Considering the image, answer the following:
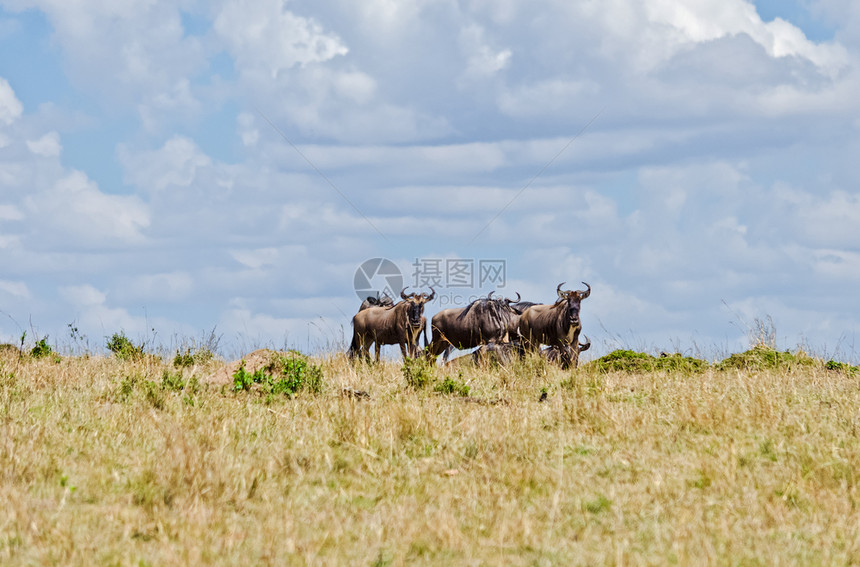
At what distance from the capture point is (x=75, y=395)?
11.5 metres

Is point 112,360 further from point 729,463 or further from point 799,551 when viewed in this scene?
point 799,551

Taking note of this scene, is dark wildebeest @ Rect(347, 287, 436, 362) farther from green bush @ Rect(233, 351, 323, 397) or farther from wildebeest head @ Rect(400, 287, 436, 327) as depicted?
green bush @ Rect(233, 351, 323, 397)

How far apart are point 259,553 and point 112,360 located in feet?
40.4

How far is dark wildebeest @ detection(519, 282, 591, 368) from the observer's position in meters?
20.1

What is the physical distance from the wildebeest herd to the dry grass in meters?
9.14

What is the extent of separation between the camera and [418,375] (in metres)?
12.6

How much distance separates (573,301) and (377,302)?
24.6 ft

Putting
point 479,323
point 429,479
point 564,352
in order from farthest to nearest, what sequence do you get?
point 479,323 < point 564,352 < point 429,479

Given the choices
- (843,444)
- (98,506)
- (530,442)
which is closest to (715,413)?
(843,444)

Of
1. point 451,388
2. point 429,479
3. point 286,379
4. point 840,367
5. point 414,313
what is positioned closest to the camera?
point 429,479

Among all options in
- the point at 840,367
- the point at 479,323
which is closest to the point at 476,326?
the point at 479,323

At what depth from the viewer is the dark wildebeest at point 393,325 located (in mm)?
22094

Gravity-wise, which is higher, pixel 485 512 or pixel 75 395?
pixel 75 395

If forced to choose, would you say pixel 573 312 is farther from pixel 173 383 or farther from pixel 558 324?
pixel 173 383
